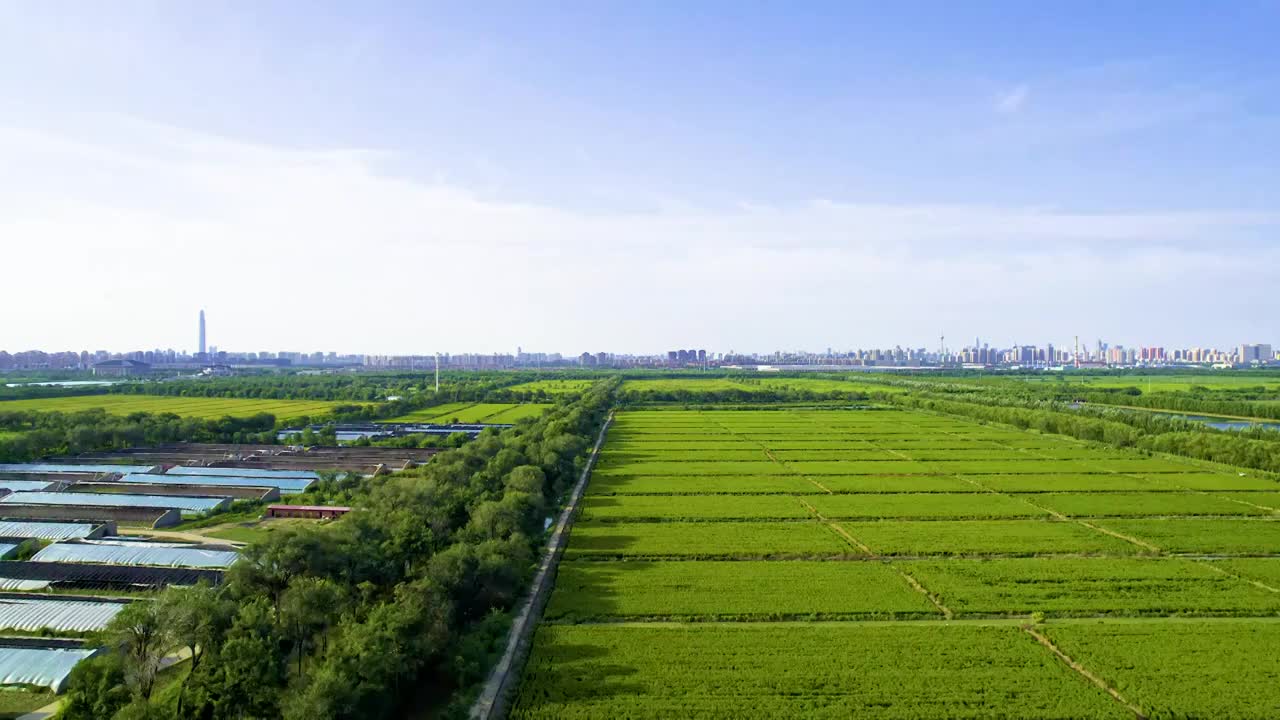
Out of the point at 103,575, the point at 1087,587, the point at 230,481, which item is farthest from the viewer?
the point at 230,481

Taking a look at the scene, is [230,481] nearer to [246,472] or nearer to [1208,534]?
[246,472]

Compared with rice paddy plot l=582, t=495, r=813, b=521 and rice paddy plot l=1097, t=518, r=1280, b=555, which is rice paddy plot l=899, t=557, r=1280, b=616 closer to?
rice paddy plot l=1097, t=518, r=1280, b=555

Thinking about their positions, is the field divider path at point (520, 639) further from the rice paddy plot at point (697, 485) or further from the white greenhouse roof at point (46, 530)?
the white greenhouse roof at point (46, 530)

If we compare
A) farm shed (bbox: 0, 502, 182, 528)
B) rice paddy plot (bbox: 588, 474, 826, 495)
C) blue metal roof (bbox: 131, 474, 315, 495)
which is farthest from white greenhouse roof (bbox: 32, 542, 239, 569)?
rice paddy plot (bbox: 588, 474, 826, 495)

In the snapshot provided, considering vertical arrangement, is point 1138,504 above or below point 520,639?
above

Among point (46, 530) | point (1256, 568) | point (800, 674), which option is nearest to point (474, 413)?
point (46, 530)

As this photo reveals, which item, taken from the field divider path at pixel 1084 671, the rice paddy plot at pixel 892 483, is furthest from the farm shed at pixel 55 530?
the rice paddy plot at pixel 892 483
